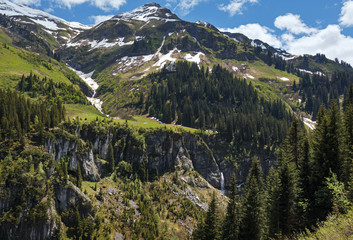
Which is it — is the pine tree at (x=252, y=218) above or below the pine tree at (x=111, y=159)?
above

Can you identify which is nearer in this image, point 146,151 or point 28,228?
point 28,228

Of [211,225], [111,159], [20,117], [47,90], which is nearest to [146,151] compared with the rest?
[111,159]

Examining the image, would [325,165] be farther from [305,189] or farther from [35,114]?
[35,114]

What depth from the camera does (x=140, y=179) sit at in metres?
110

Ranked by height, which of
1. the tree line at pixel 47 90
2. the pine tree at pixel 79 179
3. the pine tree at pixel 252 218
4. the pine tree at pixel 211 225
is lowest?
the pine tree at pixel 79 179

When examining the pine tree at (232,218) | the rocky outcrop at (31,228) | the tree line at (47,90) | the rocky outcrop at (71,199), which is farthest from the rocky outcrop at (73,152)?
the pine tree at (232,218)

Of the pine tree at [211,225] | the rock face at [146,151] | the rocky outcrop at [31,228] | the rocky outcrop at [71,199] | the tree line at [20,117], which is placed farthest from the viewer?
the rock face at [146,151]

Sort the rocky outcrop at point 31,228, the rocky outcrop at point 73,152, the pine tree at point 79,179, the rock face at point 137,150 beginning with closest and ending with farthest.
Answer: the rocky outcrop at point 31,228 → the pine tree at point 79,179 → the rocky outcrop at point 73,152 → the rock face at point 137,150

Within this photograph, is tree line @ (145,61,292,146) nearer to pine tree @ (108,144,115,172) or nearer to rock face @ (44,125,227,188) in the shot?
rock face @ (44,125,227,188)

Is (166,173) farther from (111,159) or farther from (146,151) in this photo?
(111,159)

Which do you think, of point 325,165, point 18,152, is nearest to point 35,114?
point 18,152

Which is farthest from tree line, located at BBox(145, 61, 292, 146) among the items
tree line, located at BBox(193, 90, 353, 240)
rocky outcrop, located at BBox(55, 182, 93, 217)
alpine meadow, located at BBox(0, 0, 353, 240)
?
tree line, located at BBox(193, 90, 353, 240)

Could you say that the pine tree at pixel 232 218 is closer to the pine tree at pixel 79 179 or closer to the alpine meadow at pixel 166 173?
the alpine meadow at pixel 166 173

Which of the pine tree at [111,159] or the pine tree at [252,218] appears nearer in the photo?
the pine tree at [252,218]
